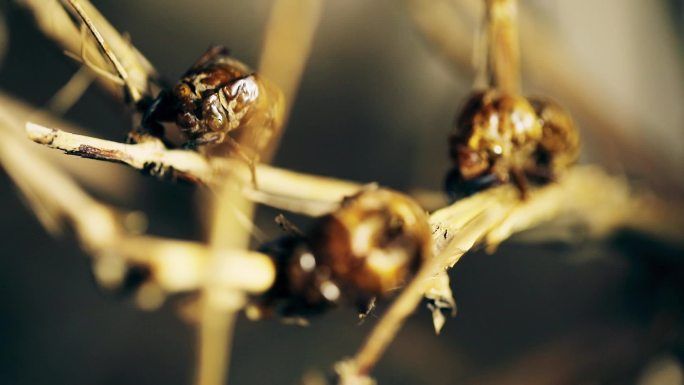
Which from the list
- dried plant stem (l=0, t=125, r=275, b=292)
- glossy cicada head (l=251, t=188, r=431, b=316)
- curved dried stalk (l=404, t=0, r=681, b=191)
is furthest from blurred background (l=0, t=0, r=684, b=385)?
glossy cicada head (l=251, t=188, r=431, b=316)

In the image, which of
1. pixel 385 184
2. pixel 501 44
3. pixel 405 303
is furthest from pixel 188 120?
pixel 385 184

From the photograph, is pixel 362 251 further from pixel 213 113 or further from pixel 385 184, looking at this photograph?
pixel 385 184

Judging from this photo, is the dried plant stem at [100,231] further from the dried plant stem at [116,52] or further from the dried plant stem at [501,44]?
the dried plant stem at [501,44]

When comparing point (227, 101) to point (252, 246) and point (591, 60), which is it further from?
point (591, 60)

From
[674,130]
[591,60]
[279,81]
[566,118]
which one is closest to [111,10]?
[279,81]

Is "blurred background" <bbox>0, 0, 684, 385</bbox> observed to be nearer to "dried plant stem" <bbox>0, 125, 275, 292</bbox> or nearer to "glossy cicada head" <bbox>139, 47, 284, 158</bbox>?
"dried plant stem" <bbox>0, 125, 275, 292</bbox>
